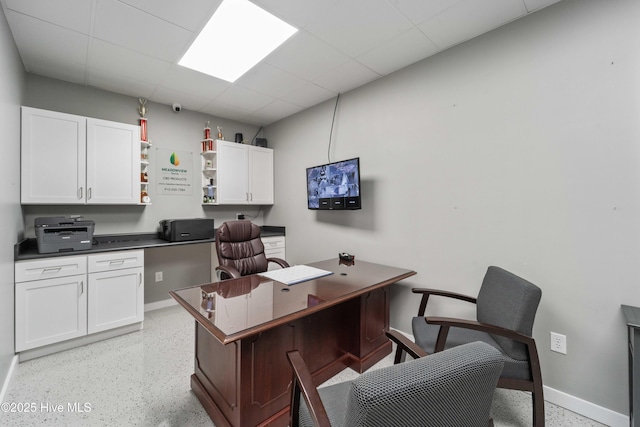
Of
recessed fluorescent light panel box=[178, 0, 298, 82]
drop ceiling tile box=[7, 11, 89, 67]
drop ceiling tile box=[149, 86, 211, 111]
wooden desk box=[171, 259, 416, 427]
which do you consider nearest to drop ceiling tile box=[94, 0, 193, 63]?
recessed fluorescent light panel box=[178, 0, 298, 82]

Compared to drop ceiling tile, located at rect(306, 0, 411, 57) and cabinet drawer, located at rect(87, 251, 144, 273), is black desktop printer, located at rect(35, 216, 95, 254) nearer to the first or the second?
cabinet drawer, located at rect(87, 251, 144, 273)

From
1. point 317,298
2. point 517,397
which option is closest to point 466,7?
point 317,298

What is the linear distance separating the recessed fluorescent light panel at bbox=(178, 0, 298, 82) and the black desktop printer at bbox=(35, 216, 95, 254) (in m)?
1.79

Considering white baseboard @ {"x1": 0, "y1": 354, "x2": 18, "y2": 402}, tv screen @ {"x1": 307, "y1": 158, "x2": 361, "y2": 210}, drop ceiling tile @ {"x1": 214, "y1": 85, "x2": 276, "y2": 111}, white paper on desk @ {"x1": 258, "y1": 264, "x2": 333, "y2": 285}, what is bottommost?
white baseboard @ {"x1": 0, "y1": 354, "x2": 18, "y2": 402}

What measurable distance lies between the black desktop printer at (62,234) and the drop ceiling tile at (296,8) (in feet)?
8.11

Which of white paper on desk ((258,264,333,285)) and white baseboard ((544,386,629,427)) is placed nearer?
white baseboard ((544,386,629,427))

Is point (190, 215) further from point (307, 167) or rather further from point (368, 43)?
point (368, 43)

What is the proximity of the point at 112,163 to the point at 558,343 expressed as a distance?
4239 mm

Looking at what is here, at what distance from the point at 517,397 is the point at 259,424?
5.74 feet

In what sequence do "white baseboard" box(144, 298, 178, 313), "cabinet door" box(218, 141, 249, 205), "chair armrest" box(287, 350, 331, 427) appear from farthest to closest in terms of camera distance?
"cabinet door" box(218, 141, 249, 205) < "white baseboard" box(144, 298, 178, 313) < "chair armrest" box(287, 350, 331, 427)

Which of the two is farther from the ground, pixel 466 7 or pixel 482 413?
pixel 466 7

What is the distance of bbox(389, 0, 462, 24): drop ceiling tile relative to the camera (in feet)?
5.96

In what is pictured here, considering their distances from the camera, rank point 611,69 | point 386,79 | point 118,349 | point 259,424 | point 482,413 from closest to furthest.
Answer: point 482,413 → point 259,424 → point 611,69 → point 118,349 → point 386,79

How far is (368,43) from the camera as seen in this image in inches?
88.8
